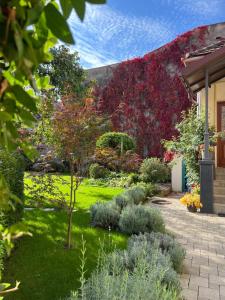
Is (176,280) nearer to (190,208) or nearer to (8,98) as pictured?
(8,98)

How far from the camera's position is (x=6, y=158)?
512 centimetres

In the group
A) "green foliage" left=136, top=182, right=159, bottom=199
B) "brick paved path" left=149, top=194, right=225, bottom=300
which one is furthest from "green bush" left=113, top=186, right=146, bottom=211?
Answer: "green foliage" left=136, top=182, right=159, bottom=199

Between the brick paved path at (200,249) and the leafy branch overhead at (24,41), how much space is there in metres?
3.67

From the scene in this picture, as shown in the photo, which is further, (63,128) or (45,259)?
(63,128)

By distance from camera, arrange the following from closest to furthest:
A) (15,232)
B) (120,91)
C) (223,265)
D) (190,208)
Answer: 1. (15,232)
2. (223,265)
3. (190,208)
4. (120,91)

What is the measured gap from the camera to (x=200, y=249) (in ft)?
18.6

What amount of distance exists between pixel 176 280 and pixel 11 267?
6.69 feet

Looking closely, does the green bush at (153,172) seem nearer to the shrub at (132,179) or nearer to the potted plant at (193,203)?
the shrub at (132,179)

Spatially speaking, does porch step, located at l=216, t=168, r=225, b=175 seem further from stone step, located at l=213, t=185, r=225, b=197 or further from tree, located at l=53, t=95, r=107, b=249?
tree, located at l=53, t=95, r=107, b=249

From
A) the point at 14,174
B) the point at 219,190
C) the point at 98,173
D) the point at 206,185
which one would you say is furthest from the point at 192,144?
the point at 14,174

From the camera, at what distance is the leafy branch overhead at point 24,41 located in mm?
615

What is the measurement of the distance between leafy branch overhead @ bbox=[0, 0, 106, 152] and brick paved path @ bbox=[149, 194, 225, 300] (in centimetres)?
367

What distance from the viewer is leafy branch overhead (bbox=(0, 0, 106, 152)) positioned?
2.02 ft

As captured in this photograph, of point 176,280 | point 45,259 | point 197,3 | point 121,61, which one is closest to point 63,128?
point 45,259
